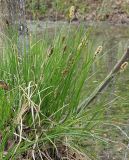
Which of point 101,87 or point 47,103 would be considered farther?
point 101,87

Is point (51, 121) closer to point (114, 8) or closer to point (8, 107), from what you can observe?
point (8, 107)

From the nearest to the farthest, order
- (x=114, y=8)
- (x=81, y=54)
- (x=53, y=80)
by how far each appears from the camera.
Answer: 1. (x=53, y=80)
2. (x=81, y=54)
3. (x=114, y=8)

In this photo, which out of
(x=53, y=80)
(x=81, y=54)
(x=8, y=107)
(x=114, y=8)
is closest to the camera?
(x=8, y=107)

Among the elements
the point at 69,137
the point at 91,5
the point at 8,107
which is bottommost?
the point at 91,5

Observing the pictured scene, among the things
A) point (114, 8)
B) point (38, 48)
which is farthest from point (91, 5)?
point (38, 48)

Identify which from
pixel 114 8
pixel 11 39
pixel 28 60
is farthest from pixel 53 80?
pixel 114 8

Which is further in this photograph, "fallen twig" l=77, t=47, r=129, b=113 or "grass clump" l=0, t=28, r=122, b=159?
"fallen twig" l=77, t=47, r=129, b=113

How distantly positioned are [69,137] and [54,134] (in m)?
0.24

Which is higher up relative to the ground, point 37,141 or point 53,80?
point 53,80

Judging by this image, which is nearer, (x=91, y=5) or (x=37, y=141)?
(x=37, y=141)

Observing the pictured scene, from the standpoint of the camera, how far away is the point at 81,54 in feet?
12.8

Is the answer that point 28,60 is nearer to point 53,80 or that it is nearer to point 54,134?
point 53,80

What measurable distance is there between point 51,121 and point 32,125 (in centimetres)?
13

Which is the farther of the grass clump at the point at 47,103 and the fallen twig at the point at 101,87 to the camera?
the fallen twig at the point at 101,87
